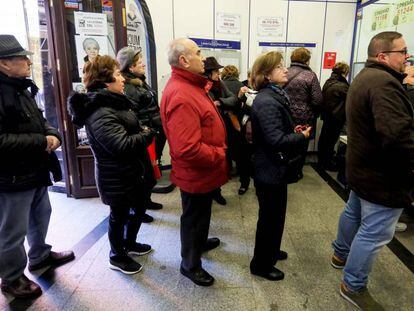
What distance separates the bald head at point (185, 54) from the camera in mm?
1648

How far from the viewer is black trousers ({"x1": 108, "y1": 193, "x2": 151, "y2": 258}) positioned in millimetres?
1978

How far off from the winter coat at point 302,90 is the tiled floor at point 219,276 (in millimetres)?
1242

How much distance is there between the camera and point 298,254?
2.33 metres

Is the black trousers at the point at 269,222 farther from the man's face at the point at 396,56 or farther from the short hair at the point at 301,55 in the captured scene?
the short hair at the point at 301,55

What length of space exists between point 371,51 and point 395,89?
1.06ft

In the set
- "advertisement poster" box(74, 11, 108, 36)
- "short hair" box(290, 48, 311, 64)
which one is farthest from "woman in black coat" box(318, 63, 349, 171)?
"advertisement poster" box(74, 11, 108, 36)

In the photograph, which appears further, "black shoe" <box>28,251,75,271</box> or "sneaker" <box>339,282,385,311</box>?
"black shoe" <box>28,251,75,271</box>

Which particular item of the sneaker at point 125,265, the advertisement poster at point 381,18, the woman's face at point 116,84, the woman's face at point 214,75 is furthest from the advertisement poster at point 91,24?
the advertisement poster at point 381,18

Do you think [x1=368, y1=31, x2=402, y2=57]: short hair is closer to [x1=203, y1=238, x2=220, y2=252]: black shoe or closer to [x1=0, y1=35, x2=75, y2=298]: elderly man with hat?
[x1=203, y1=238, x2=220, y2=252]: black shoe

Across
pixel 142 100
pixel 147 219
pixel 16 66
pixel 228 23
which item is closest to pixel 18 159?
pixel 16 66

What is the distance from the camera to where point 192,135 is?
62.0 inches

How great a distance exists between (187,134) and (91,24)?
2135 millimetres

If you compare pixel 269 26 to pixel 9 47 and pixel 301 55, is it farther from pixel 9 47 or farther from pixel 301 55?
pixel 9 47

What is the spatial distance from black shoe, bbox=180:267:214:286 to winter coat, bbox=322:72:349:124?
2833 mm
